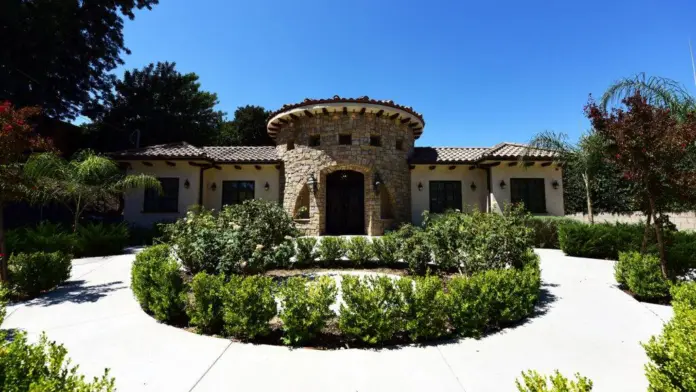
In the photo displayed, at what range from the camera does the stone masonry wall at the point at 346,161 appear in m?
13.5

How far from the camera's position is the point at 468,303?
13.0 feet

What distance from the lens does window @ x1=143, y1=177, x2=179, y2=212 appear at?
14.2m

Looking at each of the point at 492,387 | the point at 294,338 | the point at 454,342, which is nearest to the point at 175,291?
the point at 294,338

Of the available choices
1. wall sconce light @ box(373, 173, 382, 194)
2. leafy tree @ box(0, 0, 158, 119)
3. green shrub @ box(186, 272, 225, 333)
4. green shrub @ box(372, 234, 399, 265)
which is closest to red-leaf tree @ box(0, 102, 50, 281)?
green shrub @ box(186, 272, 225, 333)

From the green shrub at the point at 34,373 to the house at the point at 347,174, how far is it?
1053 cm

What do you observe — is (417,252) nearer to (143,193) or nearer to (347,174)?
(347,174)

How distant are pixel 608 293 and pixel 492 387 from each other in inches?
181

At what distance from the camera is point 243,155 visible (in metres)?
15.6

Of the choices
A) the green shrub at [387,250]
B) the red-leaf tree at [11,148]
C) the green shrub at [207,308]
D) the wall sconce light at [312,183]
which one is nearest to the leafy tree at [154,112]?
the wall sconce light at [312,183]

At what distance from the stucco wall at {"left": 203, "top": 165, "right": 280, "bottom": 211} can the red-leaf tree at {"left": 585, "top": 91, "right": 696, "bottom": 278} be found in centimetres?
1285

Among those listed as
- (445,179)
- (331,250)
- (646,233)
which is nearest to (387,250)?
(331,250)

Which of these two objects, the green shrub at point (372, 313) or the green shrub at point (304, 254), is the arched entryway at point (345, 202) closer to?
the green shrub at point (304, 254)

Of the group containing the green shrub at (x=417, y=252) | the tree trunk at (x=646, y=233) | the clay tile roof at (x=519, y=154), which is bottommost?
the green shrub at (x=417, y=252)

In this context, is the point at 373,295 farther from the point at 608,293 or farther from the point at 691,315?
the point at 608,293
